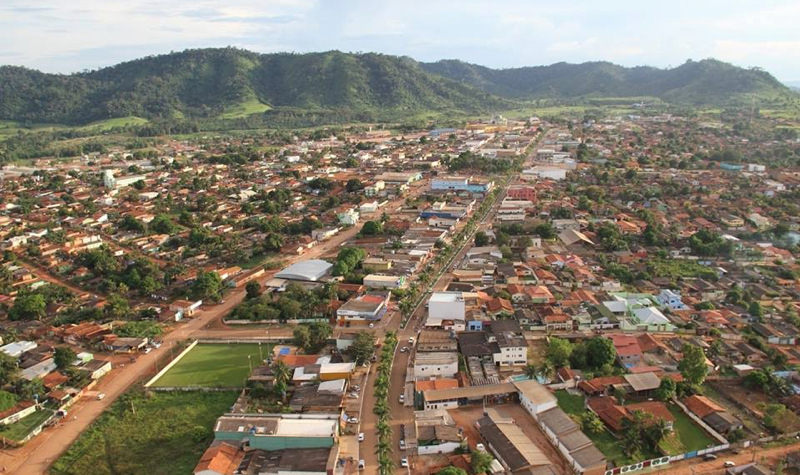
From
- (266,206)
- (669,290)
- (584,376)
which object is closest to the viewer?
(584,376)

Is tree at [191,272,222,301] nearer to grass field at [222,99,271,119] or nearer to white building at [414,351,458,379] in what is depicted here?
white building at [414,351,458,379]

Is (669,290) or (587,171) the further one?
(587,171)

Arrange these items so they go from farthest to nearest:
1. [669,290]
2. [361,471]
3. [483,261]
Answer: [483,261]
[669,290]
[361,471]

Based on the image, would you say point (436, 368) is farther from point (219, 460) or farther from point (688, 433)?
point (688, 433)

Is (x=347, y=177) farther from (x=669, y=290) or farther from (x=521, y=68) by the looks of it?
(x=521, y=68)

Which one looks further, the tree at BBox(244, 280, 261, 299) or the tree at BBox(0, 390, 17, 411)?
the tree at BBox(244, 280, 261, 299)

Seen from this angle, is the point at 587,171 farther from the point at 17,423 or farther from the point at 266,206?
the point at 17,423

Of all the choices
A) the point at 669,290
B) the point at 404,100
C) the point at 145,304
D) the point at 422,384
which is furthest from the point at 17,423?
the point at 404,100

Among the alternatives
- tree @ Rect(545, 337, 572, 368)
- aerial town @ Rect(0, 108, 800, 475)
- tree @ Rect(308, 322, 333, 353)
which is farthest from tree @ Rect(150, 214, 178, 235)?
tree @ Rect(545, 337, 572, 368)

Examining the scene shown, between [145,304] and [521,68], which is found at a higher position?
[521,68]
